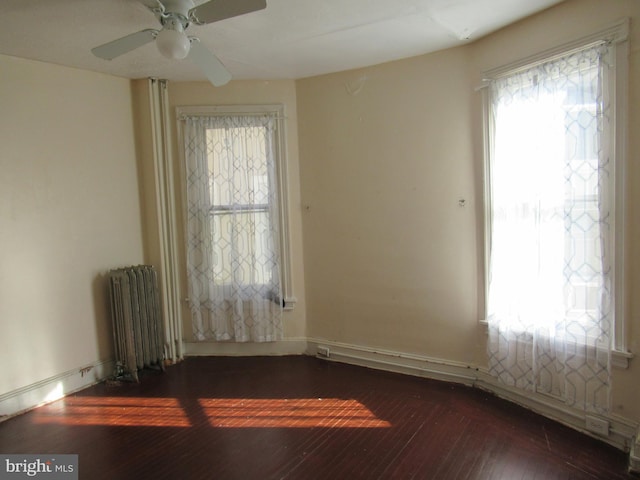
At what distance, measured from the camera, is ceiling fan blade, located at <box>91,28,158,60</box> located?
2.21m

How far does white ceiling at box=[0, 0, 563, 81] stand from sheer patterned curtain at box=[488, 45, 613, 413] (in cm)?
50

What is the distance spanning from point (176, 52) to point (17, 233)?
2019 millimetres

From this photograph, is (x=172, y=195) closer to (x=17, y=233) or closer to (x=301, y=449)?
(x=17, y=233)

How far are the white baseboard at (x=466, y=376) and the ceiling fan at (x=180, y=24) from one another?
269 cm

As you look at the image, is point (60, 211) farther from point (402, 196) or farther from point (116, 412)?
point (402, 196)

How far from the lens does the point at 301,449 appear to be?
2455mm

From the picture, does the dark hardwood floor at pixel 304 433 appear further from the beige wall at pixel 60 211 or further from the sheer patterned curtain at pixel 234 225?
the sheer patterned curtain at pixel 234 225

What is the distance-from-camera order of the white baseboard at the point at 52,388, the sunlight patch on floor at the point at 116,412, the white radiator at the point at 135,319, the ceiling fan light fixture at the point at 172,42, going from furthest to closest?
the white radiator at the point at 135,319
the white baseboard at the point at 52,388
the sunlight patch on floor at the point at 116,412
the ceiling fan light fixture at the point at 172,42

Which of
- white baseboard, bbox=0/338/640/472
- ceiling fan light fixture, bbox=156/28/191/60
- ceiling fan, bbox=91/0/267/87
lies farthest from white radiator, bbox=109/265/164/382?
ceiling fan light fixture, bbox=156/28/191/60

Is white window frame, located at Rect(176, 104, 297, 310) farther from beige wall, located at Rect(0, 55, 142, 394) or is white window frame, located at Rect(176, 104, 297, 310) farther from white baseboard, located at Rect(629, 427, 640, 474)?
white baseboard, located at Rect(629, 427, 640, 474)

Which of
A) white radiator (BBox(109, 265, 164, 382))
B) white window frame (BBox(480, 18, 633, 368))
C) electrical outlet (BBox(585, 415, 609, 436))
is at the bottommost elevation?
electrical outlet (BBox(585, 415, 609, 436))

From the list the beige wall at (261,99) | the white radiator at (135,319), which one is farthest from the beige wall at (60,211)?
the beige wall at (261,99)

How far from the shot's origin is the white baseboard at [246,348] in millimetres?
4094

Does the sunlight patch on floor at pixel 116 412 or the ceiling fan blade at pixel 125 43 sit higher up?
the ceiling fan blade at pixel 125 43
